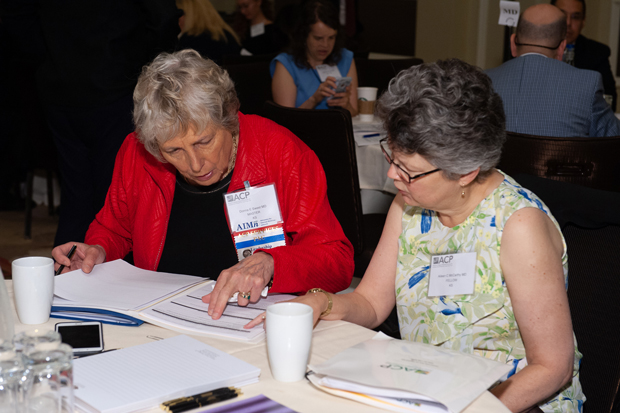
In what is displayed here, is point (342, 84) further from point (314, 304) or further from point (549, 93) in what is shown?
point (314, 304)

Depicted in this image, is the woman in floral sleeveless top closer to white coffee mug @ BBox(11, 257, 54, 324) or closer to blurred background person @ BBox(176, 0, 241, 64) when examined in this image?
white coffee mug @ BBox(11, 257, 54, 324)

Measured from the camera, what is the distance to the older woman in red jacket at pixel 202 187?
1610 millimetres

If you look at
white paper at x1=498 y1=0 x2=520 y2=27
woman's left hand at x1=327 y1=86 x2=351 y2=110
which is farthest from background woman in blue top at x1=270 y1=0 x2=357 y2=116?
white paper at x1=498 y1=0 x2=520 y2=27

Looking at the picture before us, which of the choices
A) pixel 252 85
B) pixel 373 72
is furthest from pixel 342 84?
pixel 373 72

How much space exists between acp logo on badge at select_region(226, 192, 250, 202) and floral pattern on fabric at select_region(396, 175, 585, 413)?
450 millimetres

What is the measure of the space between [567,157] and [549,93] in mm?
703

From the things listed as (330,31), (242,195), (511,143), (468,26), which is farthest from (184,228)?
(468,26)

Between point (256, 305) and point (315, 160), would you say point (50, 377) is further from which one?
point (315, 160)

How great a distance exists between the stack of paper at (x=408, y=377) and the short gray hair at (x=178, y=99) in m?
0.79

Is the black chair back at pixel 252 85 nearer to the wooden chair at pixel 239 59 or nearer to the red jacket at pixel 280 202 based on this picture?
the wooden chair at pixel 239 59

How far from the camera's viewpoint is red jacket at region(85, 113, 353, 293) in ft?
5.36

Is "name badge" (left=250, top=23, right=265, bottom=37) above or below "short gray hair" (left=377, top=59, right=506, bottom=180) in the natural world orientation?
above

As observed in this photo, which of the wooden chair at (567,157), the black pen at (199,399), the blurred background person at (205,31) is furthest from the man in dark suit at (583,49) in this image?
the black pen at (199,399)

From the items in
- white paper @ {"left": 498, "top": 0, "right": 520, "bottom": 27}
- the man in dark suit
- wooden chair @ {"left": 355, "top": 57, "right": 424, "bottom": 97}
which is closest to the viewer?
white paper @ {"left": 498, "top": 0, "right": 520, "bottom": 27}
